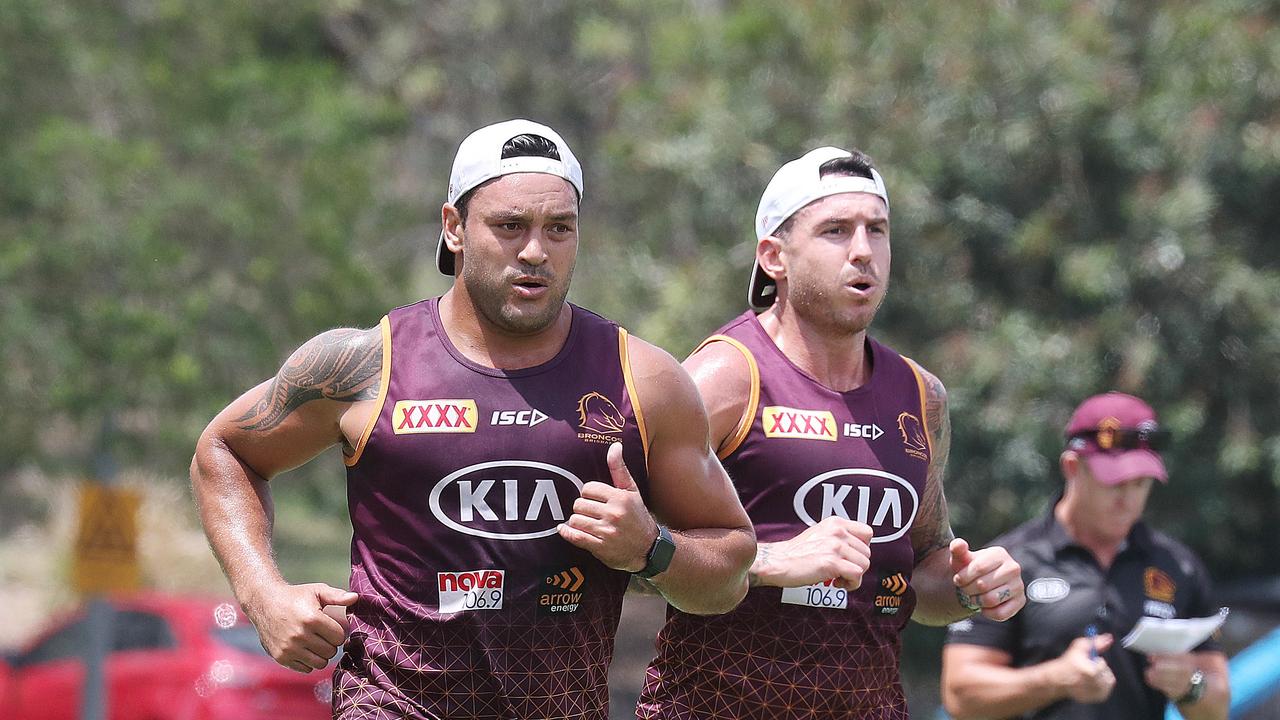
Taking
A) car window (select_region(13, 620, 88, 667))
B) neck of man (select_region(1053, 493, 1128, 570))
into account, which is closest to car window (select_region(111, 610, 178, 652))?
car window (select_region(13, 620, 88, 667))

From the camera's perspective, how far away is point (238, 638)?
14180 millimetres

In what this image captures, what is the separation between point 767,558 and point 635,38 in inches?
729

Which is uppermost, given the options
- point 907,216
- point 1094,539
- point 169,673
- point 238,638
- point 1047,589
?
point 907,216

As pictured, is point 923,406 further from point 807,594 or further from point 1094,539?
point 1094,539

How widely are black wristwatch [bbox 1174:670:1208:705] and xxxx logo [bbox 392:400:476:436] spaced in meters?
3.61

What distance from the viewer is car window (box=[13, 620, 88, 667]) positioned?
15.6 meters

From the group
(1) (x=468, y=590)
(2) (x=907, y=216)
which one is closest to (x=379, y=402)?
(1) (x=468, y=590)

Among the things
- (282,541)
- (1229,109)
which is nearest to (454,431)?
(1229,109)

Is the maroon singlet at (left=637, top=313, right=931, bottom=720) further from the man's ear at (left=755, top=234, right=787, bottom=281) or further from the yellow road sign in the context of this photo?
the yellow road sign

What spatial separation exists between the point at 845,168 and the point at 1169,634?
2229 millimetres

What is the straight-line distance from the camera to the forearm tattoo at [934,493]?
5.57 metres

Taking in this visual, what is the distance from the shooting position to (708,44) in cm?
1575

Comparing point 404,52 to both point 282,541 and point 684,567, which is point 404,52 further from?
point 684,567

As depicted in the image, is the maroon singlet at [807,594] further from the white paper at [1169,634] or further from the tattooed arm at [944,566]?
the white paper at [1169,634]
